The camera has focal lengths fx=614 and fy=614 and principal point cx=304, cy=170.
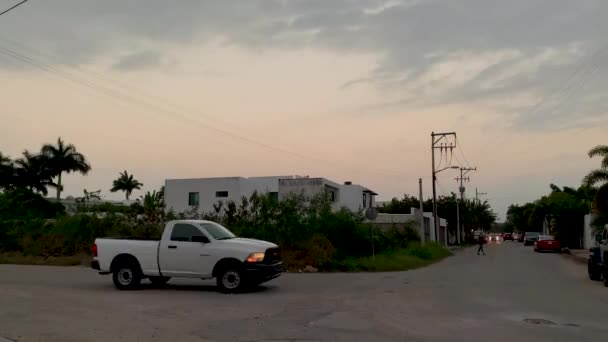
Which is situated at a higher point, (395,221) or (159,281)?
(395,221)

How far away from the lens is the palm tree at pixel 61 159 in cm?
7794

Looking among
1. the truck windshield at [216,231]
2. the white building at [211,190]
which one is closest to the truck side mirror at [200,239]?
the truck windshield at [216,231]

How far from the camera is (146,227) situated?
29.1 metres

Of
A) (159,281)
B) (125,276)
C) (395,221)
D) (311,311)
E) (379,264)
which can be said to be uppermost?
(395,221)

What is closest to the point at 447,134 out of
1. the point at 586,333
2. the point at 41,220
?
the point at 41,220

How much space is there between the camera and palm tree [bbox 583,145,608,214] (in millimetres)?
31672

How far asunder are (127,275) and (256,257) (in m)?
3.77

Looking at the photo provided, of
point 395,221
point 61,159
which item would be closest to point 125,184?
point 61,159

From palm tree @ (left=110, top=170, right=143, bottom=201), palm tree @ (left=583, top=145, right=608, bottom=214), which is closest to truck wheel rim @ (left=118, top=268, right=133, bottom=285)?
palm tree @ (left=583, top=145, right=608, bottom=214)

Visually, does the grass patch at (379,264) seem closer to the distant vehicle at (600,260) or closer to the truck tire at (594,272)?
the truck tire at (594,272)

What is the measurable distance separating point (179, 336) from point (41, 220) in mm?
26096

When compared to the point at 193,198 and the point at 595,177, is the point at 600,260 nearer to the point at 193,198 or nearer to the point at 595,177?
the point at 595,177

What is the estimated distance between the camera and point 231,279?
52.5ft

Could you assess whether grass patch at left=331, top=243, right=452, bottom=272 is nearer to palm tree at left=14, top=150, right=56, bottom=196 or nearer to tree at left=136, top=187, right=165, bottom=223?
tree at left=136, top=187, right=165, bottom=223
